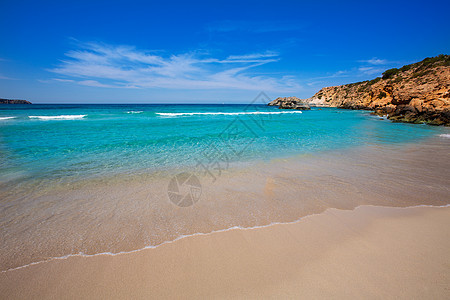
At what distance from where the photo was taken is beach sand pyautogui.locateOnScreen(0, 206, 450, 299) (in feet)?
6.84

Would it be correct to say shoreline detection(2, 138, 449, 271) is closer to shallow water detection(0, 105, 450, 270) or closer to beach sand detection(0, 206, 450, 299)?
shallow water detection(0, 105, 450, 270)

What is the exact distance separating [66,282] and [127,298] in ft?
2.65

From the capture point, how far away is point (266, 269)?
2.36 meters

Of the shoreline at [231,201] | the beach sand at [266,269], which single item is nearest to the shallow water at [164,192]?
the shoreline at [231,201]

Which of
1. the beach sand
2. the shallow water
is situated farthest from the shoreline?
the beach sand

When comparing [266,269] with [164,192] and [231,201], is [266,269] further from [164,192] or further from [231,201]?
[164,192]

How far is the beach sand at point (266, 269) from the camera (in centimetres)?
208

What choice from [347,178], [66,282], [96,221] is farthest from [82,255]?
[347,178]

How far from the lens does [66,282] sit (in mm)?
2215

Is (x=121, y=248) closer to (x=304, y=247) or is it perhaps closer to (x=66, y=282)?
(x=66, y=282)

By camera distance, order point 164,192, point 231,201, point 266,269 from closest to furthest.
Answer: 1. point 266,269
2. point 231,201
3. point 164,192

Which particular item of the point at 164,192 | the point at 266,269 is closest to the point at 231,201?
the point at 164,192

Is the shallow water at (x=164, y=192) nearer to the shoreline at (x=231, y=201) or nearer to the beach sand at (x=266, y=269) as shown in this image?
the shoreline at (x=231, y=201)

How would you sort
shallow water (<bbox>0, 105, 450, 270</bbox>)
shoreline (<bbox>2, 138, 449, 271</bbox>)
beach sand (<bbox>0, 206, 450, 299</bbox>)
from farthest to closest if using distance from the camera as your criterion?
1. shallow water (<bbox>0, 105, 450, 270</bbox>)
2. shoreline (<bbox>2, 138, 449, 271</bbox>)
3. beach sand (<bbox>0, 206, 450, 299</bbox>)
